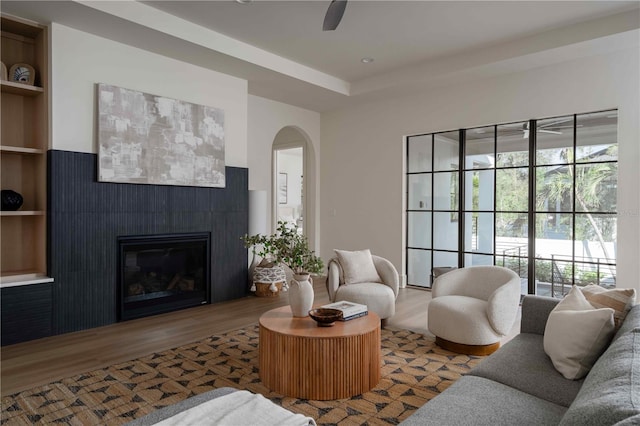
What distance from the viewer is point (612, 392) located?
44.4 inches

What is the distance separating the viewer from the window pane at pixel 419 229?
594 cm

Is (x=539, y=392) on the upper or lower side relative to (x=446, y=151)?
lower

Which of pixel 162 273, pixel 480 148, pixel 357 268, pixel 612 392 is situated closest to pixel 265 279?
pixel 162 273

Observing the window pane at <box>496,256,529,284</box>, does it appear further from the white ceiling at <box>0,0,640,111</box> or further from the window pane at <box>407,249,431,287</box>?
the white ceiling at <box>0,0,640,111</box>

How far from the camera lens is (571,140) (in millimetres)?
4707

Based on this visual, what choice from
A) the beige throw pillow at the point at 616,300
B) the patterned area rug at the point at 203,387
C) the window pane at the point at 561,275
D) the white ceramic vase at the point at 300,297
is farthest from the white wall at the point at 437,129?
the white ceramic vase at the point at 300,297

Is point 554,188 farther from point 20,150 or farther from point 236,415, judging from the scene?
point 20,150

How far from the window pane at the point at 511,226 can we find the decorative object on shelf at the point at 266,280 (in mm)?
2967

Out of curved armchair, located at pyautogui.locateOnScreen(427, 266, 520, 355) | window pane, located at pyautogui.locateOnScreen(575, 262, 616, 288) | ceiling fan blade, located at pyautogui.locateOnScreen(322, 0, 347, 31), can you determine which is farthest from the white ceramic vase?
window pane, located at pyautogui.locateOnScreen(575, 262, 616, 288)

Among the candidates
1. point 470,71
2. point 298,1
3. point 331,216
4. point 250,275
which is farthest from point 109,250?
point 470,71

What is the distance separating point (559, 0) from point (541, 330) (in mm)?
2941

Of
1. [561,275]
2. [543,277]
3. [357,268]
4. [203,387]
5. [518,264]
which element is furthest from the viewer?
[518,264]

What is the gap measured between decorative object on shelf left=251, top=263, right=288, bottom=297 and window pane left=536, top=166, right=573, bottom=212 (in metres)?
3.43

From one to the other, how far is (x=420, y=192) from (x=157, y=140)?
3.67 m
